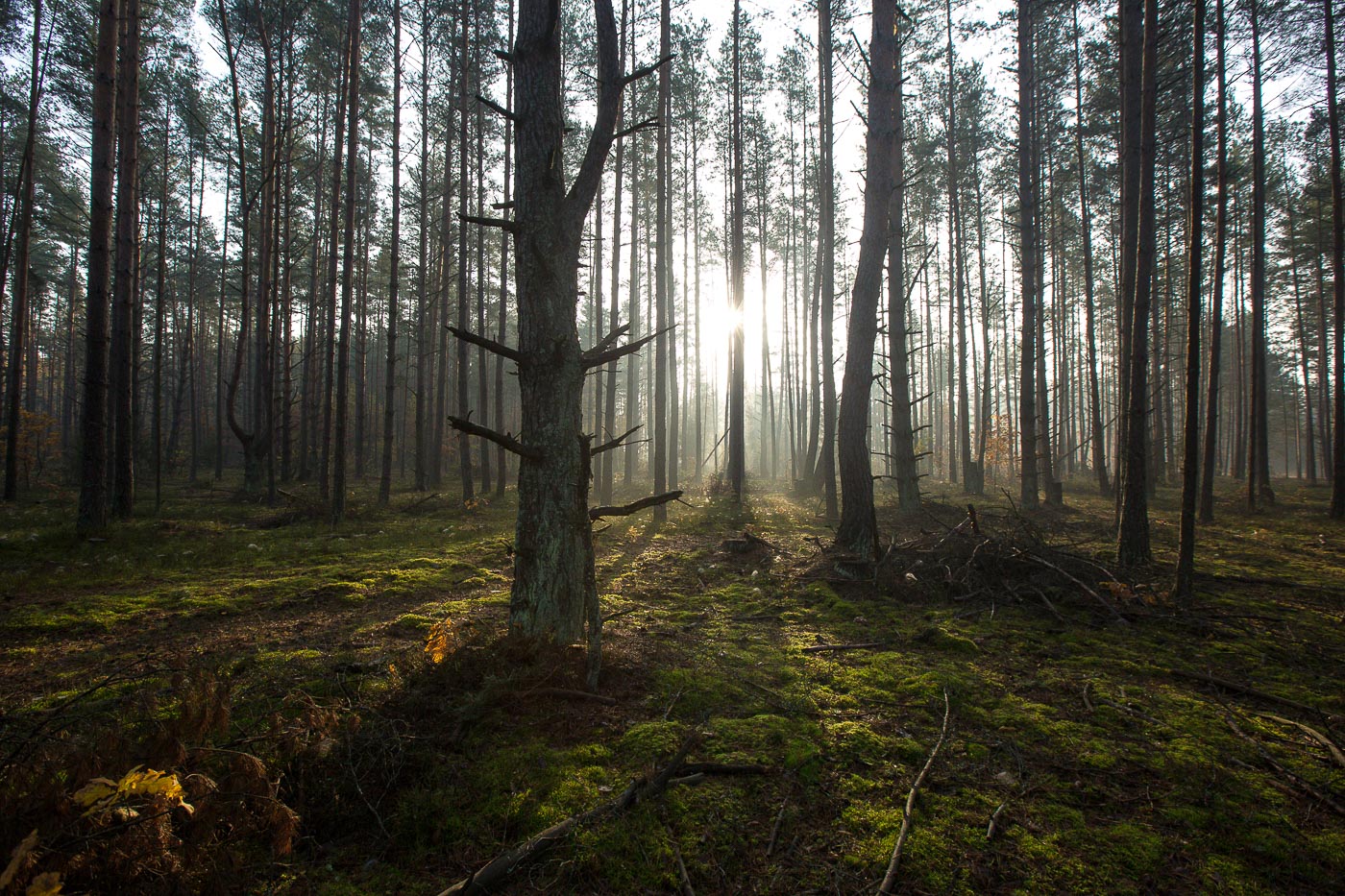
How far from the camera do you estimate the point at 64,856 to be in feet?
5.96

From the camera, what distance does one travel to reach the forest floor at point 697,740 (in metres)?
2.22

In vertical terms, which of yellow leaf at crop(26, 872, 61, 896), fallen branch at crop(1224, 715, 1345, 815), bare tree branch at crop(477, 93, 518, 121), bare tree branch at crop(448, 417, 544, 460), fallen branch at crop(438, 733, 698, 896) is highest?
bare tree branch at crop(477, 93, 518, 121)

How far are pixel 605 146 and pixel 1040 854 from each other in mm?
4749

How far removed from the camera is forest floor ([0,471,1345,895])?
222 centimetres

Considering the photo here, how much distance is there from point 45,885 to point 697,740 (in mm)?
2511

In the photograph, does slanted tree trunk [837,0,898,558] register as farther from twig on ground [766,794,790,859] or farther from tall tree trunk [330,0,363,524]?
tall tree trunk [330,0,363,524]

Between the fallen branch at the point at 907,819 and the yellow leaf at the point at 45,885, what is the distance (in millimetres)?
2630

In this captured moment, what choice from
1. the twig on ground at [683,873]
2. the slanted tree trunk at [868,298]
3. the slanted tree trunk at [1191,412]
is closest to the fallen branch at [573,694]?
the twig on ground at [683,873]

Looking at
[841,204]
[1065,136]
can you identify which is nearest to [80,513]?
[841,204]

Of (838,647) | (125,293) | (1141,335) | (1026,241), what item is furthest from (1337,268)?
(125,293)

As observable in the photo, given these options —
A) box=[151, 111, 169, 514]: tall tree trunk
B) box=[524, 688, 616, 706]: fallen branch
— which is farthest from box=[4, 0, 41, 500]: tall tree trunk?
box=[524, 688, 616, 706]: fallen branch

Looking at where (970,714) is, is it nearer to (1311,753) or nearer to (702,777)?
(1311,753)

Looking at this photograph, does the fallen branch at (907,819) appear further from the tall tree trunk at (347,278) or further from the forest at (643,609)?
the tall tree trunk at (347,278)

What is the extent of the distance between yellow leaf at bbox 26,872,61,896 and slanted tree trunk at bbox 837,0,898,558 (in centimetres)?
783
